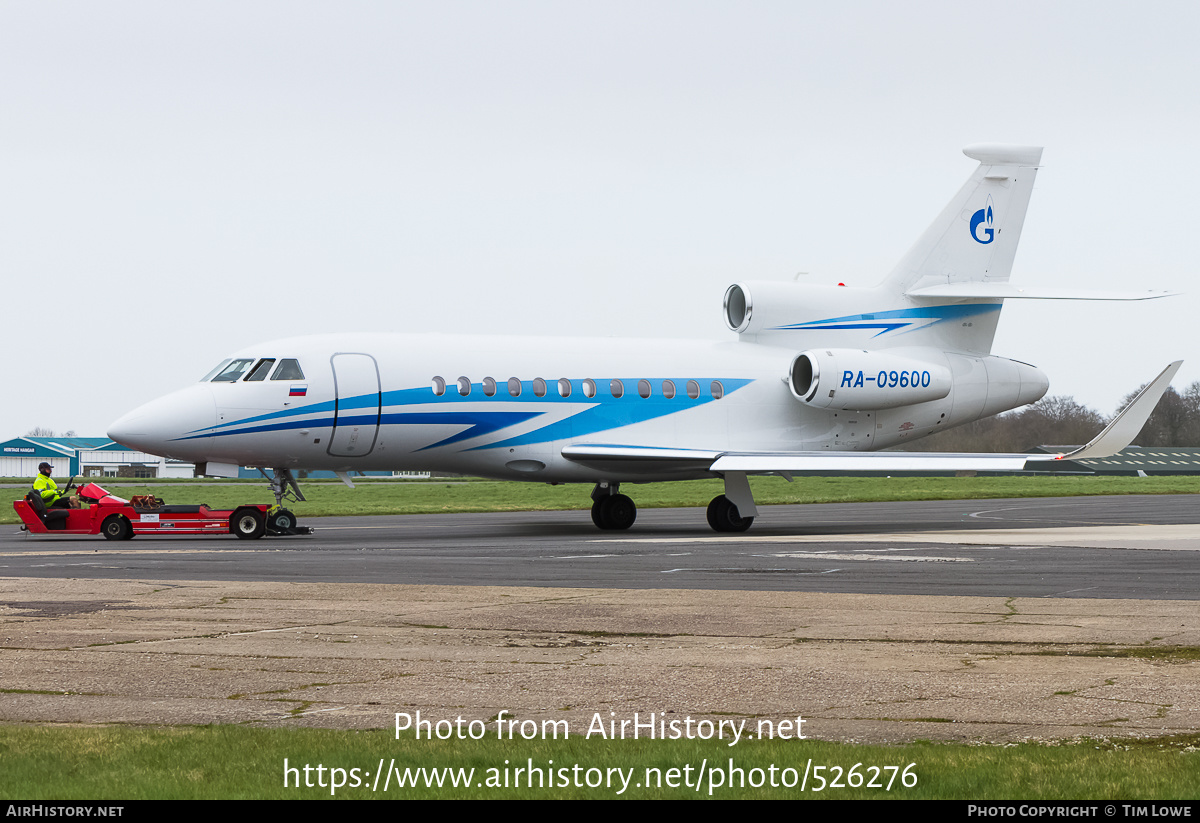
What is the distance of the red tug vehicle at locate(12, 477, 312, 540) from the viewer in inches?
944

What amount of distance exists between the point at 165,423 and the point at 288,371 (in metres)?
2.38

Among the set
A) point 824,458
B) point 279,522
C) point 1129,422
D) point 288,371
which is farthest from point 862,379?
point 279,522

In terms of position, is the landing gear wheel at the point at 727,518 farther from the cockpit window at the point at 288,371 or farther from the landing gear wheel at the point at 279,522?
the cockpit window at the point at 288,371

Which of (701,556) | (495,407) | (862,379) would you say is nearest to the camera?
(701,556)

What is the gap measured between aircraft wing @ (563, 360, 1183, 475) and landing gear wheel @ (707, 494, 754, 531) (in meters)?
0.70

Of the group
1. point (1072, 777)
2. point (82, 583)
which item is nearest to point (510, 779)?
point (1072, 777)

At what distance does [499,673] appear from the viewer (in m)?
8.29

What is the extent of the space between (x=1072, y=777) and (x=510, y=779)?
7.61 ft

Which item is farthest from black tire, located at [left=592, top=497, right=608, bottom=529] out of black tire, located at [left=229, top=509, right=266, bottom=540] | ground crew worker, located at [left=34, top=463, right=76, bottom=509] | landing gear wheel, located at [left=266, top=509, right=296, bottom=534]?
ground crew worker, located at [left=34, top=463, right=76, bottom=509]

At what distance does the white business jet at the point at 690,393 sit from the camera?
24375 mm

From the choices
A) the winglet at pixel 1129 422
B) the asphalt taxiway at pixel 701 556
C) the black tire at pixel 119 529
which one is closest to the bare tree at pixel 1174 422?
the asphalt taxiway at pixel 701 556

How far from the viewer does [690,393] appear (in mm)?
28156

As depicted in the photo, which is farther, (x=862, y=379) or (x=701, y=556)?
(x=862, y=379)

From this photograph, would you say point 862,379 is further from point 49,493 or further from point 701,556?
point 49,493
